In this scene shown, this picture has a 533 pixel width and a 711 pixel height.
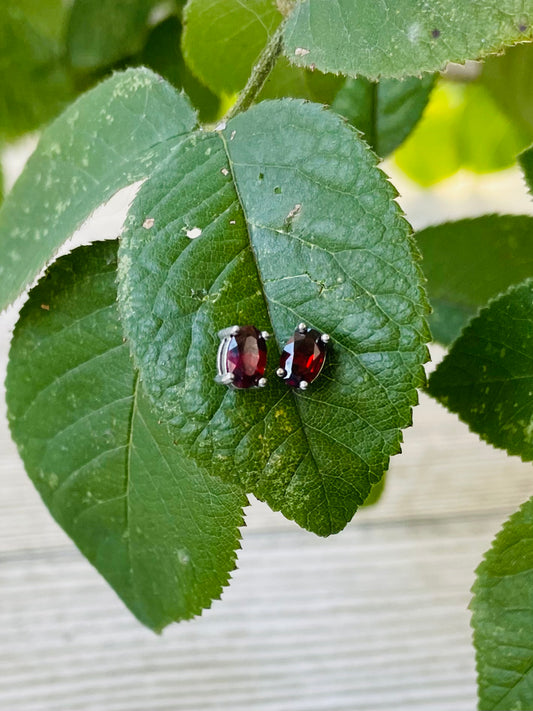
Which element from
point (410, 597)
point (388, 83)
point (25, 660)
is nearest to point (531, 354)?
point (388, 83)

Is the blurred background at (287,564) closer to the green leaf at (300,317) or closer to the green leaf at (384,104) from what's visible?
the green leaf at (384,104)

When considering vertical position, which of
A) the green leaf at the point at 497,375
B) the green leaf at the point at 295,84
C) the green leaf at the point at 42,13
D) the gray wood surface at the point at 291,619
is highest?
the green leaf at the point at 42,13

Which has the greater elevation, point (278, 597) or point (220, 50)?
point (220, 50)

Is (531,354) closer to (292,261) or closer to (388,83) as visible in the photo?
(292,261)

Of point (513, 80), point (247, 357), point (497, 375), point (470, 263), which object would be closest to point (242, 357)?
point (247, 357)

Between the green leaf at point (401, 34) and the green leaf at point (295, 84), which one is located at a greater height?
the green leaf at point (401, 34)

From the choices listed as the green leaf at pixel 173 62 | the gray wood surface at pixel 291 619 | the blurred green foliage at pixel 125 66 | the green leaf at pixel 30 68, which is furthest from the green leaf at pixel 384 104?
the gray wood surface at pixel 291 619
